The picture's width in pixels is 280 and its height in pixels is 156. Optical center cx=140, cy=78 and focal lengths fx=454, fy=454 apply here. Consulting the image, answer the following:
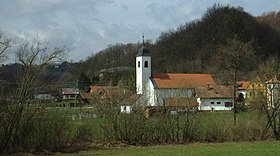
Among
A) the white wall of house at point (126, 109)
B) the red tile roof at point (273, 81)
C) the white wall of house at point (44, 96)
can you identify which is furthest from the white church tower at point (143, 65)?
the white wall of house at point (44, 96)

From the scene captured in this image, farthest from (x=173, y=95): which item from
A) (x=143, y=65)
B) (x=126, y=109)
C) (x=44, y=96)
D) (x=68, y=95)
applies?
(x=143, y=65)

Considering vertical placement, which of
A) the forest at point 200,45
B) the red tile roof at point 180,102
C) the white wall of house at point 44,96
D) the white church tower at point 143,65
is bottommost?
the red tile roof at point 180,102

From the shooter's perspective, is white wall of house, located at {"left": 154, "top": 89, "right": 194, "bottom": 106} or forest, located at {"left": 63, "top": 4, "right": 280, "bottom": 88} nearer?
white wall of house, located at {"left": 154, "top": 89, "right": 194, "bottom": 106}

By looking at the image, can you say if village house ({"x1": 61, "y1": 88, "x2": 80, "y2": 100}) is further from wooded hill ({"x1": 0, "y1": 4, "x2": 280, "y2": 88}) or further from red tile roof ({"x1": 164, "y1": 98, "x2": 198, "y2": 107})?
wooded hill ({"x1": 0, "y1": 4, "x2": 280, "y2": 88})

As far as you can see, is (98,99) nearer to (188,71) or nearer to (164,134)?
(164,134)

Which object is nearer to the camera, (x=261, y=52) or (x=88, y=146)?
(x=88, y=146)

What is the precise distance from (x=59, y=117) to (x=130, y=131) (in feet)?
13.7

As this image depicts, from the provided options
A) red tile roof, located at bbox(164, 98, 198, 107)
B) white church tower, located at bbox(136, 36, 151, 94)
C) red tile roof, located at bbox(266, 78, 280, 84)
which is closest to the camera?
red tile roof, located at bbox(164, 98, 198, 107)

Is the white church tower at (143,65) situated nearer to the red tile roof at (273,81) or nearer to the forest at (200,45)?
the forest at (200,45)

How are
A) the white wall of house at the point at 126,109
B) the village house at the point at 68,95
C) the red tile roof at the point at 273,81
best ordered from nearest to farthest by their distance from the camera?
1. the white wall of house at the point at 126,109
2. the red tile roof at the point at 273,81
3. the village house at the point at 68,95

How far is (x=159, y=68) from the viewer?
97.8m

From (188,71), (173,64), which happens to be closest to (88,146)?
(188,71)

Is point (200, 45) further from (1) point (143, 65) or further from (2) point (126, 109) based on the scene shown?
(2) point (126, 109)

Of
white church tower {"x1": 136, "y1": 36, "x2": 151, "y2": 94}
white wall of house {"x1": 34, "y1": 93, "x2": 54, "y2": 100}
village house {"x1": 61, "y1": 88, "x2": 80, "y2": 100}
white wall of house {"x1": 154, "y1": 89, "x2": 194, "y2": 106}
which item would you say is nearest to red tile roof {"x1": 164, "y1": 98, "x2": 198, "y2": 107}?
white wall of house {"x1": 154, "y1": 89, "x2": 194, "y2": 106}
